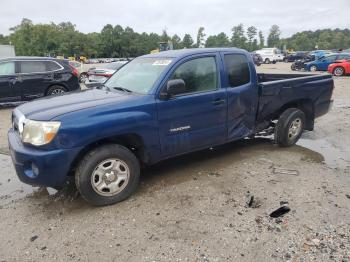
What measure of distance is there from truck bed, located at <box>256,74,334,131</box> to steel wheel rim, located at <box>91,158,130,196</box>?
104 inches

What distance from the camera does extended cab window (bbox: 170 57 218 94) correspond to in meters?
4.58

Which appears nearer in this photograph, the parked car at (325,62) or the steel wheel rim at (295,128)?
the steel wheel rim at (295,128)

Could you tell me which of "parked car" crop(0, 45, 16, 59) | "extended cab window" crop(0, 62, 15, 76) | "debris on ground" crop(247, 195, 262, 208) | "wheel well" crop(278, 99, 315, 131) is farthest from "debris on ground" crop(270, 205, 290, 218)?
"parked car" crop(0, 45, 16, 59)

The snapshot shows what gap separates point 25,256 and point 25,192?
1.60m

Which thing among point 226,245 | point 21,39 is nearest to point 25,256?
point 226,245

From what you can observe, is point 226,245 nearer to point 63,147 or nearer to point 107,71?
point 63,147

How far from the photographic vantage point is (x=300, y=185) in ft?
14.9

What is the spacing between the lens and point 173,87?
4184 mm

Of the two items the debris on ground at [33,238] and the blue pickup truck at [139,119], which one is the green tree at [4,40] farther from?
the debris on ground at [33,238]

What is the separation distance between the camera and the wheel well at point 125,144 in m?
3.88

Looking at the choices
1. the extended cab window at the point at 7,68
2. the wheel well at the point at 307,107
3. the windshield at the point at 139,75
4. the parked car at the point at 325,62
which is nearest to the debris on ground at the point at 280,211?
the windshield at the point at 139,75

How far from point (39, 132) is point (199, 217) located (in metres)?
1.99

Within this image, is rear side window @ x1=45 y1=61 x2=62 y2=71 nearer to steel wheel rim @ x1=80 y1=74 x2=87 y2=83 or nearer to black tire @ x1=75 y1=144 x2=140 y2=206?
black tire @ x1=75 y1=144 x2=140 y2=206

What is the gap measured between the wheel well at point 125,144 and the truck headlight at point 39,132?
1.26 feet
